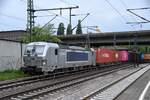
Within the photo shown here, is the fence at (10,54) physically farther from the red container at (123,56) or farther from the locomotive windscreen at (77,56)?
the red container at (123,56)

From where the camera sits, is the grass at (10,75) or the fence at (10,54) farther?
the fence at (10,54)

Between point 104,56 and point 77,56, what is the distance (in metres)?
19.0

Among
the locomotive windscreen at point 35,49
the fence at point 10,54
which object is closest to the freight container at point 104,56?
the fence at point 10,54

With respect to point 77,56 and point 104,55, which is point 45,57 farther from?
point 104,55

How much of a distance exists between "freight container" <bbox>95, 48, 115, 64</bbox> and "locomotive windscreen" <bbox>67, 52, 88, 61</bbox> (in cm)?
977

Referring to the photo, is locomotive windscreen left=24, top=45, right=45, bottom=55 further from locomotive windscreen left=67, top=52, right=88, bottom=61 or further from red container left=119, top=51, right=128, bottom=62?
red container left=119, top=51, right=128, bottom=62

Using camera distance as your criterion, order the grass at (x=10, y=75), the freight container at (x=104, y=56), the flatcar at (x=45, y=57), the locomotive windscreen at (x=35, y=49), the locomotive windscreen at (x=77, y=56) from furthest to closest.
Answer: the freight container at (x=104, y=56) < the locomotive windscreen at (x=77, y=56) < the locomotive windscreen at (x=35, y=49) < the flatcar at (x=45, y=57) < the grass at (x=10, y=75)

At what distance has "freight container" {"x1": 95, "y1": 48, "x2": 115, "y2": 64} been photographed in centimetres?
5415

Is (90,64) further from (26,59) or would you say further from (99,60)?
(26,59)

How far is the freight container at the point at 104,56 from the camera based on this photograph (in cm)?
5415

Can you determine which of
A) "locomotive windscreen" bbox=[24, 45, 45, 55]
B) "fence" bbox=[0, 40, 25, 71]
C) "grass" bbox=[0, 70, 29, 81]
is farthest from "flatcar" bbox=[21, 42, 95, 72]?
"fence" bbox=[0, 40, 25, 71]

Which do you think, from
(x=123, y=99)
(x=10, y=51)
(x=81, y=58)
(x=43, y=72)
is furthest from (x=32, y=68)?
(x=123, y=99)

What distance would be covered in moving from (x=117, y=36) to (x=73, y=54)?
47671 millimetres

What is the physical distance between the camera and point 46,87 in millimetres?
21750
